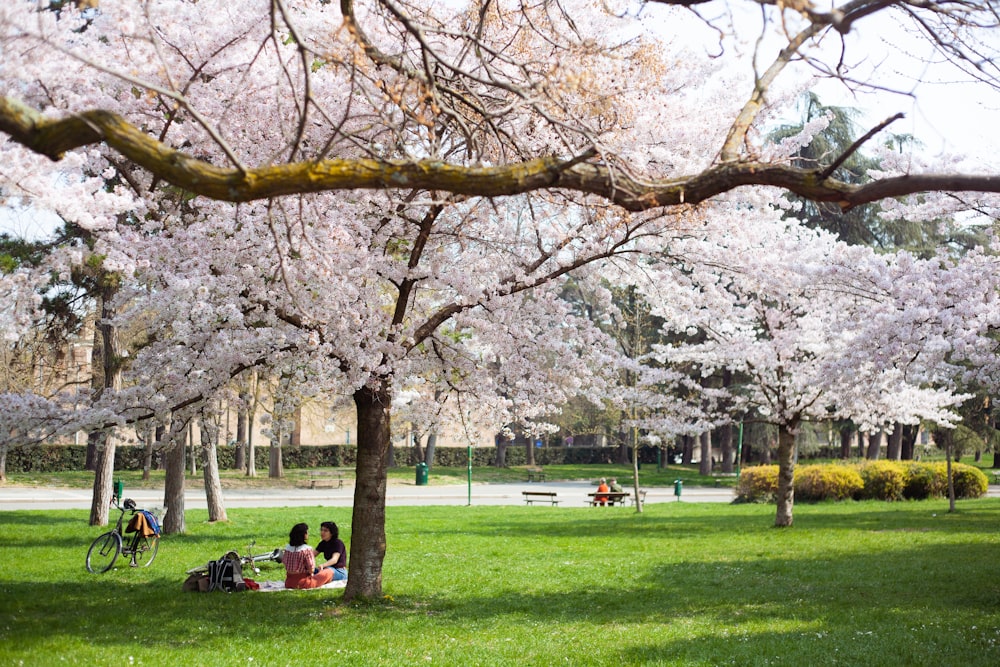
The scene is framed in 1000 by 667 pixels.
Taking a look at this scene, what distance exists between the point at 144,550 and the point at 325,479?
23883 mm

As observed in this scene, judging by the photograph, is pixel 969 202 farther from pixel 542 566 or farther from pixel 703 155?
pixel 542 566

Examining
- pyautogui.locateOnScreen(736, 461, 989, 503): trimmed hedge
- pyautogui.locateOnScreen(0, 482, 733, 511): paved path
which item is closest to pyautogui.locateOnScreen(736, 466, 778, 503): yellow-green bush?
pyautogui.locateOnScreen(736, 461, 989, 503): trimmed hedge

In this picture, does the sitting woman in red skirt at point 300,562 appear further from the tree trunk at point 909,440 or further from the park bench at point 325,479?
the tree trunk at point 909,440

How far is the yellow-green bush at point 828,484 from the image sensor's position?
1067 inches

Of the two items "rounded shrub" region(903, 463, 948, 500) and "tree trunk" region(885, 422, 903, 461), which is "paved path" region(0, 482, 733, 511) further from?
"tree trunk" region(885, 422, 903, 461)

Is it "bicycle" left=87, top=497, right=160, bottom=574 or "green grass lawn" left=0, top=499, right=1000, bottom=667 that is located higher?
"bicycle" left=87, top=497, right=160, bottom=574

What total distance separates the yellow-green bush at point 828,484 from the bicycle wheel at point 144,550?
63.4 feet

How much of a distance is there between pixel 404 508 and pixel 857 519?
1125 centimetres

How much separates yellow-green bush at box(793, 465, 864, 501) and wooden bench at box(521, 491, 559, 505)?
23.7ft

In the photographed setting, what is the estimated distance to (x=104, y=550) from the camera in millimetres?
13273

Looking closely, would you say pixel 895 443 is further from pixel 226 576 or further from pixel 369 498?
pixel 226 576

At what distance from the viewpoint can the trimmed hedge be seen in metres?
27.2

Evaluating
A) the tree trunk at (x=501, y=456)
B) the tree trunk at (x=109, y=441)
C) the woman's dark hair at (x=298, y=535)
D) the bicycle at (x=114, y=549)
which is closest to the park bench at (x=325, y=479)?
the tree trunk at (x=501, y=456)

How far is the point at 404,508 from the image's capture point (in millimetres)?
25062
